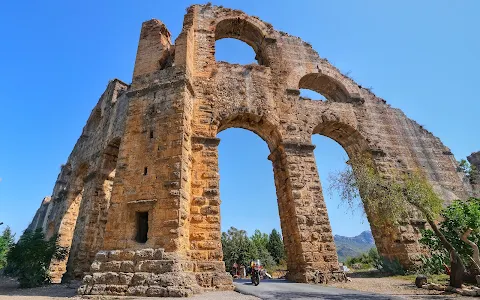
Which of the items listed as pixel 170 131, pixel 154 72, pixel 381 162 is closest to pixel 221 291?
pixel 170 131

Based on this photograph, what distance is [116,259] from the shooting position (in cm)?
638

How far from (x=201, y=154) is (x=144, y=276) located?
3.94m

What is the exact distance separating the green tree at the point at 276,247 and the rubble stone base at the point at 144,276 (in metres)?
21.2

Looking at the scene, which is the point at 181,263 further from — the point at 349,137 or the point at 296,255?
the point at 349,137

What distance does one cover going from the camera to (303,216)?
8766 mm

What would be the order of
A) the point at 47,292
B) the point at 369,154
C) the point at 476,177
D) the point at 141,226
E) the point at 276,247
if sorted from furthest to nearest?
the point at 276,247 → the point at 476,177 → the point at 369,154 → the point at 47,292 → the point at 141,226

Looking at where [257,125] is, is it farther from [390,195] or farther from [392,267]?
[392,267]

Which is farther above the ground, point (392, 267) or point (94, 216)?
point (94, 216)

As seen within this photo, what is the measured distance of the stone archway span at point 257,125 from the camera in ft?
33.7

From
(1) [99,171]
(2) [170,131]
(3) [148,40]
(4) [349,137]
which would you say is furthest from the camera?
Result: (4) [349,137]

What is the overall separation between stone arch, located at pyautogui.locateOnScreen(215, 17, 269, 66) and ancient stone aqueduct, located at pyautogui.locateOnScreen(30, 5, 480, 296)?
5 centimetres

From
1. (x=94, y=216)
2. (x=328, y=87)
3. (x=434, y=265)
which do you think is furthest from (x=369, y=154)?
(x=94, y=216)

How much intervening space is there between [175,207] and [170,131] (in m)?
2.29

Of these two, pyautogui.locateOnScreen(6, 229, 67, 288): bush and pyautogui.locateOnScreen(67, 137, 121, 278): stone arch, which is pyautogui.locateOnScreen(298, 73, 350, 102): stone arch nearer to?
pyautogui.locateOnScreen(67, 137, 121, 278): stone arch
